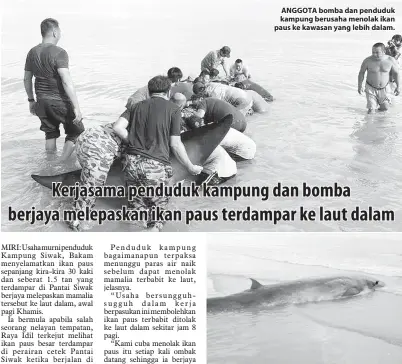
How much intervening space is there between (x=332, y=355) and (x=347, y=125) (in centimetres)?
332

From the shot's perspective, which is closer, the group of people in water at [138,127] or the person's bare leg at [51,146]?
the group of people in water at [138,127]

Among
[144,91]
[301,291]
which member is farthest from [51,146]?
[301,291]

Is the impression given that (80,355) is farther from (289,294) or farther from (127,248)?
(289,294)

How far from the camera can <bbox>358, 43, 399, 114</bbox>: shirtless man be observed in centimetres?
646

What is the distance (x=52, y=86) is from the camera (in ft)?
15.7

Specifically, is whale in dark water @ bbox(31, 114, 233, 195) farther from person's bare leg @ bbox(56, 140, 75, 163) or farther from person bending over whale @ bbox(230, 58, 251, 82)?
person bending over whale @ bbox(230, 58, 251, 82)

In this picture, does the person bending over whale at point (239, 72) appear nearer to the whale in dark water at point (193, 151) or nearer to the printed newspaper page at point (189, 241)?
the printed newspaper page at point (189, 241)

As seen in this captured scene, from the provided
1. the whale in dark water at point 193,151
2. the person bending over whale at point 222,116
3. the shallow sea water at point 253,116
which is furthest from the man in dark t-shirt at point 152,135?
the person bending over whale at point 222,116

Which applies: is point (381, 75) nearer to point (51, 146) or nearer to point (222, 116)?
point (222, 116)

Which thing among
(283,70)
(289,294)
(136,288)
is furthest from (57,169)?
(283,70)

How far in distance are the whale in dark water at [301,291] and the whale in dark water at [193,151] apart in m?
1.08

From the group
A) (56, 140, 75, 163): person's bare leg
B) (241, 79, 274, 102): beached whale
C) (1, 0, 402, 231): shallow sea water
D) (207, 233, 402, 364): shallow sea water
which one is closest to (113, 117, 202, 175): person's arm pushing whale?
(1, 0, 402, 231): shallow sea water

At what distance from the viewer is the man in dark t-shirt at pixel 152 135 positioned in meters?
3.82

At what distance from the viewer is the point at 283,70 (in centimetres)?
894
